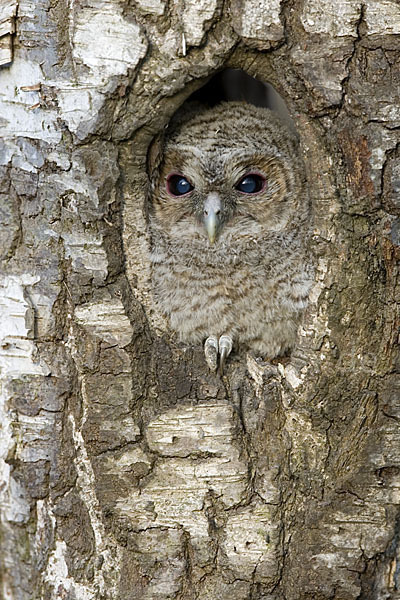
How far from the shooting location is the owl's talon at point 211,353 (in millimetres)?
2768

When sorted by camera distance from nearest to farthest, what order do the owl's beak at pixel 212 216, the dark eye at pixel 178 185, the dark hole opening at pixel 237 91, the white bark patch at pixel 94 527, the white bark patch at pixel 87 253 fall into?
the white bark patch at pixel 87 253
the white bark patch at pixel 94 527
the owl's beak at pixel 212 216
the dark eye at pixel 178 185
the dark hole opening at pixel 237 91

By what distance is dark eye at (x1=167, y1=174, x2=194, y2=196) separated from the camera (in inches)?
124

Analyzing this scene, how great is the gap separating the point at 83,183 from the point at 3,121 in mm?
389

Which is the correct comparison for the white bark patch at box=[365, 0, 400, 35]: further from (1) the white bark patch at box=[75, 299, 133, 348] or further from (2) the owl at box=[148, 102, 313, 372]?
(1) the white bark patch at box=[75, 299, 133, 348]

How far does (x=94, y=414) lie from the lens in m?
2.64

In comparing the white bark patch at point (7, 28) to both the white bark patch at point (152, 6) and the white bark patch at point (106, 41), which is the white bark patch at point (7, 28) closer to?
the white bark patch at point (106, 41)

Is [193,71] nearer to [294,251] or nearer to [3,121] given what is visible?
[3,121]

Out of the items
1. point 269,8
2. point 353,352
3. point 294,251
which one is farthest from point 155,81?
point 353,352

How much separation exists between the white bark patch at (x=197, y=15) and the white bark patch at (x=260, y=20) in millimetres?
103

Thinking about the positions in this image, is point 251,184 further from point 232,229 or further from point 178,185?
point 178,185

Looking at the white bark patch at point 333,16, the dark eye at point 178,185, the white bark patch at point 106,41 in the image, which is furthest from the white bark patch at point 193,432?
the white bark patch at point 333,16

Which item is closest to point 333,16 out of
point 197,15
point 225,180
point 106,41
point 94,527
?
point 197,15

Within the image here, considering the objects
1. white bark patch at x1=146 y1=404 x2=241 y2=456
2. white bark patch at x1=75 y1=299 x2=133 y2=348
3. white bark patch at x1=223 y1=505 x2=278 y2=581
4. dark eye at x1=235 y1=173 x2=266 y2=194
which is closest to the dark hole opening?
dark eye at x1=235 y1=173 x2=266 y2=194

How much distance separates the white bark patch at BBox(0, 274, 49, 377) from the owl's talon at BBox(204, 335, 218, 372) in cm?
64
